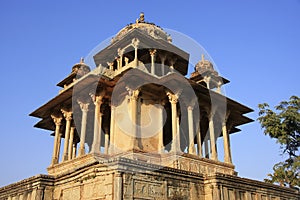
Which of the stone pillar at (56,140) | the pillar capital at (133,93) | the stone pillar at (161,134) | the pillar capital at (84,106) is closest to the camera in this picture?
the stone pillar at (161,134)

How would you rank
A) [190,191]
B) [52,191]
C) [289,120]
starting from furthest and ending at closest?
[289,120] < [52,191] < [190,191]

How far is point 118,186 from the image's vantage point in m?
10.7

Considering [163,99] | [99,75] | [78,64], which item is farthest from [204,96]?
[78,64]

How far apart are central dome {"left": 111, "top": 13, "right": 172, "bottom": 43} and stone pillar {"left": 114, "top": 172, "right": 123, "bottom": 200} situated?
1370 cm

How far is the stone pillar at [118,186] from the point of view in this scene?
10.6 metres

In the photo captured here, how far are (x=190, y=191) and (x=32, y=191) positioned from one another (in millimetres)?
6362

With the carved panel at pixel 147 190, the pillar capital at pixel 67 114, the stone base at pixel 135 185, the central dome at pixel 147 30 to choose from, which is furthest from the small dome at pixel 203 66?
the carved panel at pixel 147 190

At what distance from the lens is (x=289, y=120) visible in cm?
2473

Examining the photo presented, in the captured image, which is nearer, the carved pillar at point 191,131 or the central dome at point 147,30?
the carved pillar at point 191,131

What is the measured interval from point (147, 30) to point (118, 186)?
49.6 feet

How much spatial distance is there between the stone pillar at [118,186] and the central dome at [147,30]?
1370 centimetres

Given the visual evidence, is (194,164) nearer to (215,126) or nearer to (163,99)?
(163,99)

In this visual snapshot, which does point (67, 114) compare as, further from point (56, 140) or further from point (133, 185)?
point (133, 185)

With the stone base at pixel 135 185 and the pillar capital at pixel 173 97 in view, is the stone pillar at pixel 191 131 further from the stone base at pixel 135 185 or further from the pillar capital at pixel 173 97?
the stone base at pixel 135 185
